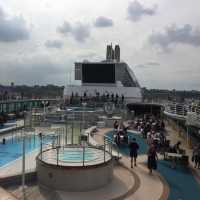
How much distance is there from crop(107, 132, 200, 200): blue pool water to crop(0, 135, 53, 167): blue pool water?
6482mm

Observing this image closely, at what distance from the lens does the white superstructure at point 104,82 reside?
37.2m

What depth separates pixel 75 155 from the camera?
404 inches

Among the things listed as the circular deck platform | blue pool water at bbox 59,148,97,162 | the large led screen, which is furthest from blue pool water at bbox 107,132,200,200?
the large led screen

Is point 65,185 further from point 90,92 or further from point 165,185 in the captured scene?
point 90,92

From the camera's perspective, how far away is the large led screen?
38.9m

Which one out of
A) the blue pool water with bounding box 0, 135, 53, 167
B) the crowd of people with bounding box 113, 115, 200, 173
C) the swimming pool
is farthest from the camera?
the blue pool water with bounding box 0, 135, 53, 167

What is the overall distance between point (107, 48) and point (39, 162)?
39973mm

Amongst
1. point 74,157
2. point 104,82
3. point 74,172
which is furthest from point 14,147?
point 104,82

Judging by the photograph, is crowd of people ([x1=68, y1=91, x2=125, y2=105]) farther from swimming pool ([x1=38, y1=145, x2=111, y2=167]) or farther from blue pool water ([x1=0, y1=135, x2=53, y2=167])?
swimming pool ([x1=38, y1=145, x2=111, y2=167])

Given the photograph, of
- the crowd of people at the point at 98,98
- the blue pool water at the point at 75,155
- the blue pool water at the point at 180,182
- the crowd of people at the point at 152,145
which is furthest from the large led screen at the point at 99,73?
the blue pool water at the point at 75,155

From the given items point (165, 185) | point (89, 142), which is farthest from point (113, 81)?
point (165, 185)

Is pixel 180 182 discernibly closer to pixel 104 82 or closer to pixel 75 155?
pixel 75 155

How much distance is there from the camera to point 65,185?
8.74 metres

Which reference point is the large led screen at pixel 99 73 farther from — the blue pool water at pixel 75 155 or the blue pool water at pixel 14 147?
the blue pool water at pixel 75 155
